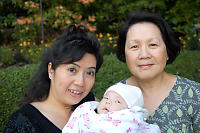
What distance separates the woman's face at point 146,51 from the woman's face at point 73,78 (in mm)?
361

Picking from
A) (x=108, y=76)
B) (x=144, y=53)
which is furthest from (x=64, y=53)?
(x=108, y=76)

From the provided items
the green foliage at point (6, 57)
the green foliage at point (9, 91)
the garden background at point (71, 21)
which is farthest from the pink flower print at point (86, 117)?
the green foliage at point (6, 57)

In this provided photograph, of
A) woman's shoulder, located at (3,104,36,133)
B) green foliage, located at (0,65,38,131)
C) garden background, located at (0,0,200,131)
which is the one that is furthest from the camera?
garden background, located at (0,0,200,131)

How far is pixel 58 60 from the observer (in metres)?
1.88

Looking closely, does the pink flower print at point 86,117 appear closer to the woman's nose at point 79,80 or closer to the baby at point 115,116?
the baby at point 115,116

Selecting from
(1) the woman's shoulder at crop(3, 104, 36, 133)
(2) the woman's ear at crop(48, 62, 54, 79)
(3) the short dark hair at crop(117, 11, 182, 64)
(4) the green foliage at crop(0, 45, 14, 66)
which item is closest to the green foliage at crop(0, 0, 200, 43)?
(4) the green foliage at crop(0, 45, 14, 66)

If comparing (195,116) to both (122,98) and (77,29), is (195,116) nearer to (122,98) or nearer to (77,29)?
(122,98)

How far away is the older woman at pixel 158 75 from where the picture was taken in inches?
78.8

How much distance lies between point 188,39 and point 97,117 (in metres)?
5.03

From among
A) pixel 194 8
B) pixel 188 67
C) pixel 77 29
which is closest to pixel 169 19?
pixel 194 8

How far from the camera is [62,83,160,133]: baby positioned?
1.79 metres

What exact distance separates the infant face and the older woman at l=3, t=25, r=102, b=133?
0.60 feet

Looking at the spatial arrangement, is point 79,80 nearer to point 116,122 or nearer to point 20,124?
point 116,122

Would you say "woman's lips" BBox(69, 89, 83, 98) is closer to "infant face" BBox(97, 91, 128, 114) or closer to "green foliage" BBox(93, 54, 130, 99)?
"infant face" BBox(97, 91, 128, 114)
